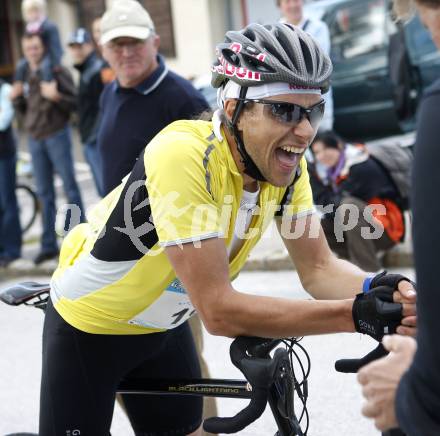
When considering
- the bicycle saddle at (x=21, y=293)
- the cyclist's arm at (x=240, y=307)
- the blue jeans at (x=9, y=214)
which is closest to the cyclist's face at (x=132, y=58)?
the bicycle saddle at (x=21, y=293)

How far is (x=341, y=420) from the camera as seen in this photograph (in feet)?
13.8

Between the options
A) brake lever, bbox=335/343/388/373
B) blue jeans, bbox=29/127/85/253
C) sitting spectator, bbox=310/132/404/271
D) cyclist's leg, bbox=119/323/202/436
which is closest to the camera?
brake lever, bbox=335/343/388/373

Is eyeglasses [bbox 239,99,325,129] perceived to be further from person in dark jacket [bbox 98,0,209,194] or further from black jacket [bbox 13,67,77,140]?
black jacket [bbox 13,67,77,140]

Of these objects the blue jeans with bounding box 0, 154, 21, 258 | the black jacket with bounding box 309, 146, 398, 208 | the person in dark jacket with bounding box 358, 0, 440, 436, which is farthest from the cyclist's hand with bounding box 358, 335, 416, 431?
the blue jeans with bounding box 0, 154, 21, 258

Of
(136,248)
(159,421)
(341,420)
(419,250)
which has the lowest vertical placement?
(341,420)

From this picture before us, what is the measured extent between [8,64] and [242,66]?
19.1m

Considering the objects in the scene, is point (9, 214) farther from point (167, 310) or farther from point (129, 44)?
point (167, 310)

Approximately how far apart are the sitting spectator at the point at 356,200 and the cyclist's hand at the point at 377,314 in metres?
4.06

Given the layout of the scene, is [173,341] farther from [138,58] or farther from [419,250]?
[138,58]

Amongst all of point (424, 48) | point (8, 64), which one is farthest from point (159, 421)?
point (8, 64)

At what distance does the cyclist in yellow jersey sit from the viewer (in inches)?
83.9

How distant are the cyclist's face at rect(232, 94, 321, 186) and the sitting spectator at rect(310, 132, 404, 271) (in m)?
3.85

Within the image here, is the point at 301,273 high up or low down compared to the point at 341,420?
up

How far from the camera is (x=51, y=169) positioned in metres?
7.80
